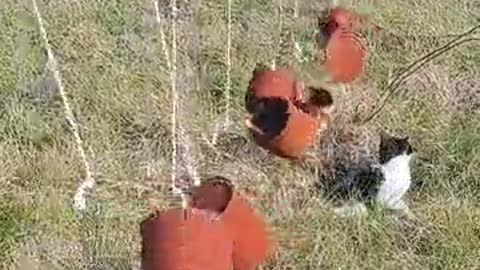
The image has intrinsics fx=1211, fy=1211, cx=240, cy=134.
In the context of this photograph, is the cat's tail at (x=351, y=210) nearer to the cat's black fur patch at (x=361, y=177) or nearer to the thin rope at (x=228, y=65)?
the cat's black fur patch at (x=361, y=177)

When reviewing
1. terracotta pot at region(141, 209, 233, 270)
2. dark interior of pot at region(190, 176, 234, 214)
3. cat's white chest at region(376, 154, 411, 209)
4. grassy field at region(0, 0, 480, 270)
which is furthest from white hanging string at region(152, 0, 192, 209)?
cat's white chest at region(376, 154, 411, 209)

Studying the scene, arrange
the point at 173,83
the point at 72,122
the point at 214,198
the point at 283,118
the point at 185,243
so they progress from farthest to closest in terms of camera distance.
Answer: the point at 173,83 → the point at 72,122 → the point at 283,118 → the point at 214,198 → the point at 185,243

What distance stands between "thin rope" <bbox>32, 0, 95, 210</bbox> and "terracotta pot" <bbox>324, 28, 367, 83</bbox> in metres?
0.50

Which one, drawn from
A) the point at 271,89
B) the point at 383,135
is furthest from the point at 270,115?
the point at 383,135

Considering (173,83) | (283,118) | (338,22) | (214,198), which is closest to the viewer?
A: (214,198)

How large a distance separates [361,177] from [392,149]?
0.26 feet

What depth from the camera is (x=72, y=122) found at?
8.00ft

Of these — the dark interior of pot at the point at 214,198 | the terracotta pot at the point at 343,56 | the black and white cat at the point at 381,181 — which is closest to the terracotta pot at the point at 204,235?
the dark interior of pot at the point at 214,198

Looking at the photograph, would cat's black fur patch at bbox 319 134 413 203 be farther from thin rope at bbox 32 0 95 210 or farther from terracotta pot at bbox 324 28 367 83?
thin rope at bbox 32 0 95 210

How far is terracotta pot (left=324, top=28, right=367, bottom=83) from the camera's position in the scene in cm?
226

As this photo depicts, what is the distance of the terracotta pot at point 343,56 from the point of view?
226 cm

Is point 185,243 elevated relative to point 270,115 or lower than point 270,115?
lower

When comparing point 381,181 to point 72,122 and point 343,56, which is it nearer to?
point 343,56

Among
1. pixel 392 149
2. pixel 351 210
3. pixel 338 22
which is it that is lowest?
pixel 351 210
